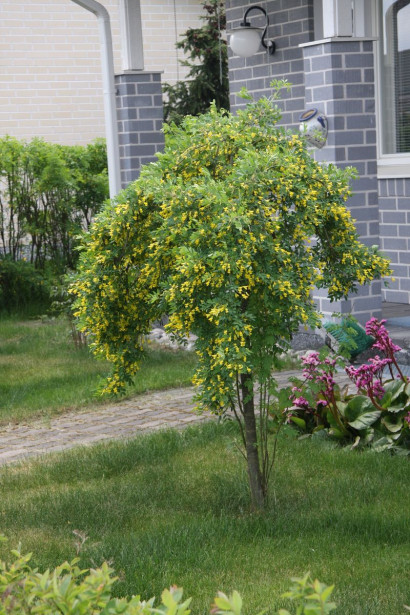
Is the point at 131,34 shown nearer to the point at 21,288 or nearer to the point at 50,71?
the point at 21,288

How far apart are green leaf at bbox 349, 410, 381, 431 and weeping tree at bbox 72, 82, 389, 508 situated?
3.12 ft

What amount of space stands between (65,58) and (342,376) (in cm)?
1117

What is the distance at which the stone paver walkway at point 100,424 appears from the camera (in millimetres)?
6312

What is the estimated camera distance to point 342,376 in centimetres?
744

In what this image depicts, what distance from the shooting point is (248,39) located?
960 centimetres

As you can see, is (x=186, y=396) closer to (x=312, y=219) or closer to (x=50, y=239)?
(x=312, y=219)

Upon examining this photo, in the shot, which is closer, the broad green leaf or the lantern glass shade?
the broad green leaf

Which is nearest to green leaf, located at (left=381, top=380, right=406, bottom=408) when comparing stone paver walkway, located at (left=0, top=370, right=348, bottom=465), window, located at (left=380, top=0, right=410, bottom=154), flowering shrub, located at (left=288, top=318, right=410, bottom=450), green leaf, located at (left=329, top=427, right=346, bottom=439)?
→ flowering shrub, located at (left=288, top=318, right=410, bottom=450)

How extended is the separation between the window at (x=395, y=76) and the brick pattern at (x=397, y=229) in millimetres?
365

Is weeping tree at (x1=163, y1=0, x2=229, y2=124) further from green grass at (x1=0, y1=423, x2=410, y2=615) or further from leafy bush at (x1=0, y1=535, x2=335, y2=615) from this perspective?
leafy bush at (x1=0, y1=535, x2=335, y2=615)

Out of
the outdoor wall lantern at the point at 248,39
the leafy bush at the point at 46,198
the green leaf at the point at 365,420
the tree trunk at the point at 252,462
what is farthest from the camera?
the leafy bush at the point at 46,198

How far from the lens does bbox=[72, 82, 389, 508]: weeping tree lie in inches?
159

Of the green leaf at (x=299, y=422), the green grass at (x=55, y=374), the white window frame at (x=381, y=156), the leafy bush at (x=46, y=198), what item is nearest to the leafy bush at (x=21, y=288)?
the leafy bush at (x=46, y=198)

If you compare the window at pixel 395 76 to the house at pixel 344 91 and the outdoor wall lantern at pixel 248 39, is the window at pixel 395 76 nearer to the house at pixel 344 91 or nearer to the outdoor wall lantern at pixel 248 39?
the house at pixel 344 91
